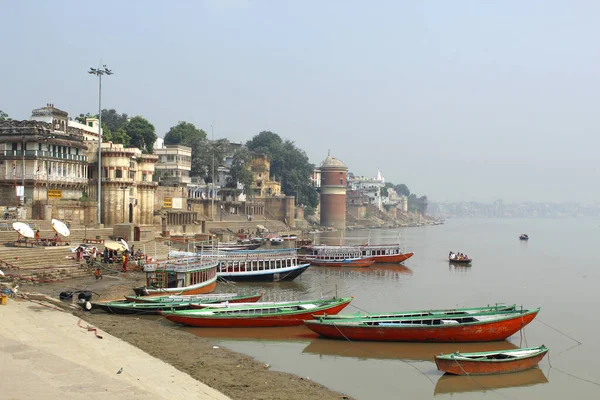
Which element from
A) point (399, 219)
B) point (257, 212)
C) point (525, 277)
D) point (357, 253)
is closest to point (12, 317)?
point (357, 253)

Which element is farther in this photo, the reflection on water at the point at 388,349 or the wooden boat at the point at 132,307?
the wooden boat at the point at 132,307

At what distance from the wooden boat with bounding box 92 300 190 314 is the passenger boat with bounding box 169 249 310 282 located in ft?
41.3

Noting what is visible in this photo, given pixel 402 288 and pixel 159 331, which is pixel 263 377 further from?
pixel 402 288

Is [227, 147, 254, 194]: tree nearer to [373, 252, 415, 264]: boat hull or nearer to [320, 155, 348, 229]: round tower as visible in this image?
[320, 155, 348, 229]: round tower

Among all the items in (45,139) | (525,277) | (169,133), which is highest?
(169,133)

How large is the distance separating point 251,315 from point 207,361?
6.16 meters

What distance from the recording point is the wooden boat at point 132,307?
84.9ft

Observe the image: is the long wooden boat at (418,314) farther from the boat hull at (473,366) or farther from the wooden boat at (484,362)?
the boat hull at (473,366)

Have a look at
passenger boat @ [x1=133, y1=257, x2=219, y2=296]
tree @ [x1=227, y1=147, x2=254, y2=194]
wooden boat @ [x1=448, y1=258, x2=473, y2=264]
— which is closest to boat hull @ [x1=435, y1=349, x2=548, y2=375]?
passenger boat @ [x1=133, y1=257, x2=219, y2=296]

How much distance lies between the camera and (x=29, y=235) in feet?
106

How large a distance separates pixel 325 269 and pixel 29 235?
88.8 ft

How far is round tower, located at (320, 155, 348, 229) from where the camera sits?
4412 inches

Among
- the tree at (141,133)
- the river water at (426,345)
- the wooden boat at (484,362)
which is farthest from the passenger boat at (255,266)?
the tree at (141,133)

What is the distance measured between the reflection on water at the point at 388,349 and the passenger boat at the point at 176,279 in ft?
29.4
